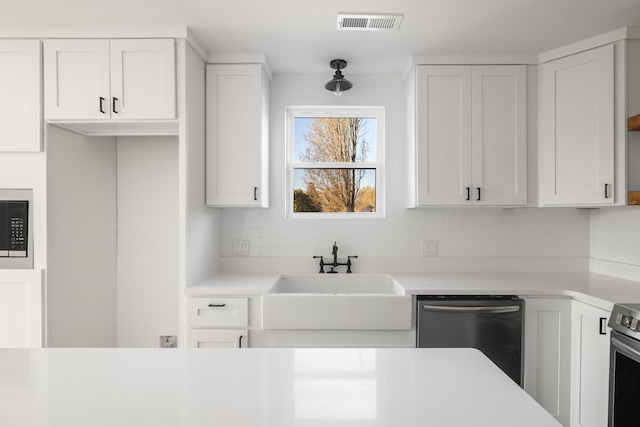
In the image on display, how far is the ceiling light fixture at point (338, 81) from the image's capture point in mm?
2848

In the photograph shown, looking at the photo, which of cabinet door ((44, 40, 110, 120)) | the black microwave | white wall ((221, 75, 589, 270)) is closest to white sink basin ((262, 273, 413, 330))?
white wall ((221, 75, 589, 270))

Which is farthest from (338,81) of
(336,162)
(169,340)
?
(169,340)

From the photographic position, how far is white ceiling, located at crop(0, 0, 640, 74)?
6.99ft

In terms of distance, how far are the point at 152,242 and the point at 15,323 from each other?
0.96 m

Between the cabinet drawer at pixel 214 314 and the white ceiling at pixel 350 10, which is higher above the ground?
the white ceiling at pixel 350 10

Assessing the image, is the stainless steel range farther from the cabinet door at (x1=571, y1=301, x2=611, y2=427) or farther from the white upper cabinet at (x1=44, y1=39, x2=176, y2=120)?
the white upper cabinet at (x1=44, y1=39, x2=176, y2=120)

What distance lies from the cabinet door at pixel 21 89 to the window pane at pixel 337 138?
5.75 ft

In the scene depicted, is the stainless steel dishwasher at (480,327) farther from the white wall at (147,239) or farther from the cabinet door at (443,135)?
the white wall at (147,239)

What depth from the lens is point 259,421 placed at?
0.80 m

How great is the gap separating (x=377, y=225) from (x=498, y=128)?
1.13 metres

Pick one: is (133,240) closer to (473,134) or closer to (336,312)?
(336,312)

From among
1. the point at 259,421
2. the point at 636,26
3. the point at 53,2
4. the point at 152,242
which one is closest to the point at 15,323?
the point at 152,242

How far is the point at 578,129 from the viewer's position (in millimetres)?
2555

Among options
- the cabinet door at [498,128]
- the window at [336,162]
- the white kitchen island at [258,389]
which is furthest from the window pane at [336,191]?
the white kitchen island at [258,389]
